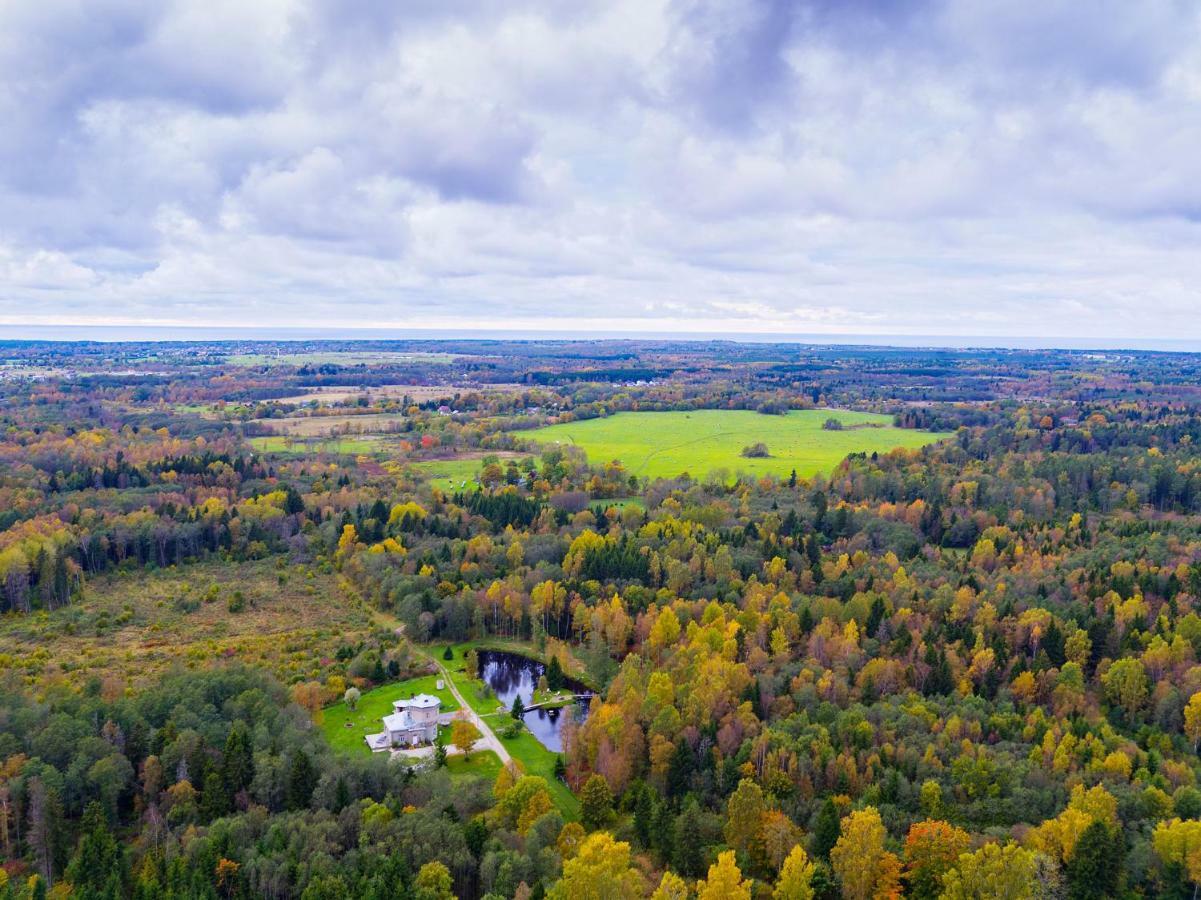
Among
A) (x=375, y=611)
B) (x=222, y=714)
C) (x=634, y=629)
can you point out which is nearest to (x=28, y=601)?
(x=375, y=611)

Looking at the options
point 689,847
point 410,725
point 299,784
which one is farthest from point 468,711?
point 689,847

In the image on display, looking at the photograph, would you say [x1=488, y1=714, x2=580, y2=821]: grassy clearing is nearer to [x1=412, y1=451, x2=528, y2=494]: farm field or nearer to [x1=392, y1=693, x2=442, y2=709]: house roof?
[x1=392, y1=693, x2=442, y2=709]: house roof

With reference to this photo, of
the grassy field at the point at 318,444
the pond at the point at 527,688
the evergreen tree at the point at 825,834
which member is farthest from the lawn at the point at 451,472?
the evergreen tree at the point at 825,834

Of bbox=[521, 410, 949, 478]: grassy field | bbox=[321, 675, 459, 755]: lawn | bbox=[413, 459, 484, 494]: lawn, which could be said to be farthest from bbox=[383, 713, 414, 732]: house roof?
bbox=[521, 410, 949, 478]: grassy field

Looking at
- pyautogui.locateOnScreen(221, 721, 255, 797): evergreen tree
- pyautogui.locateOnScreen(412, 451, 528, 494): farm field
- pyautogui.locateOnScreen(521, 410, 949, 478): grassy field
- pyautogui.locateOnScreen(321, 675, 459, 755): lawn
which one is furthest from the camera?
pyautogui.locateOnScreen(521, 410, 949, 478): grassy field

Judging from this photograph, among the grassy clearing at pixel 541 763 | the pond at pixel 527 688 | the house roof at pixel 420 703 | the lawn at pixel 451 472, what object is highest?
the lawn at pixel 451 472

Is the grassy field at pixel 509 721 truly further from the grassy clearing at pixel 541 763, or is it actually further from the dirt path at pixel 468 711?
the dirt path at pixel 468 711

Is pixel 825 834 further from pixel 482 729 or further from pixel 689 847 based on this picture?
pixel 482 729
